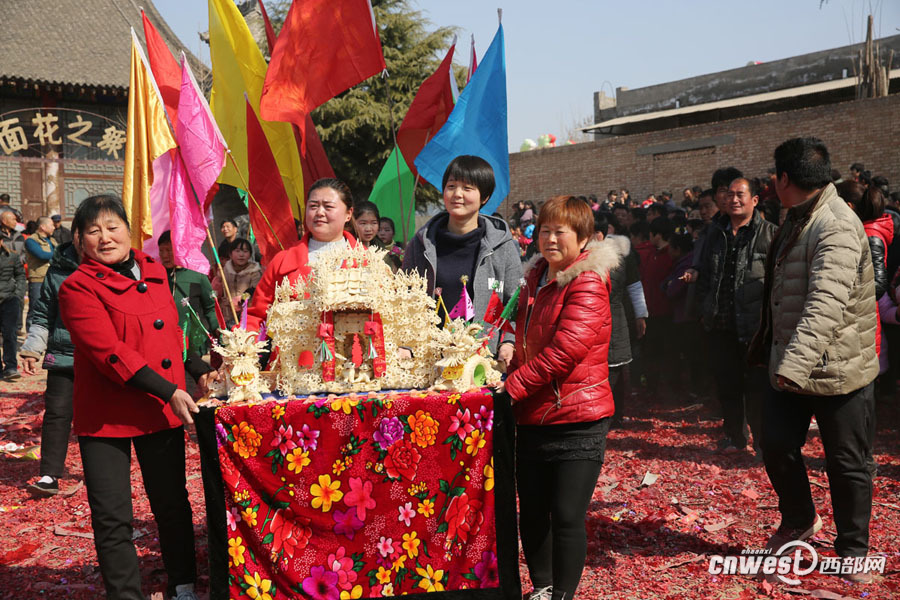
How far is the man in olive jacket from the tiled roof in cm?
1702

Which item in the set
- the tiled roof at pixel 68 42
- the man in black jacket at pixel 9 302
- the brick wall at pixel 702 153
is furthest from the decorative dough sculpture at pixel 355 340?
the tiled roof at pixel 68 42

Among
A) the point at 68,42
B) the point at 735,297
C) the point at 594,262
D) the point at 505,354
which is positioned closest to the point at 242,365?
the point at 505,354

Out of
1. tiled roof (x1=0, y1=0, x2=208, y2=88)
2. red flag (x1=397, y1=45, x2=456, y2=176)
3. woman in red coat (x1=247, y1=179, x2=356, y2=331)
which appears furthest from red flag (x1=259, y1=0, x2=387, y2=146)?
tiled roof (x1=0, y1=0, x2=208, y2=88)

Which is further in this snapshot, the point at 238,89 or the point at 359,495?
the point at 238,89

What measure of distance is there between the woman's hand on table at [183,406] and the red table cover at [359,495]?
0.40ft

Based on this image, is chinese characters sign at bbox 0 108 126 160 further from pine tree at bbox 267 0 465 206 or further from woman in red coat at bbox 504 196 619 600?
woman in red coat at bbox 504 196 619 600

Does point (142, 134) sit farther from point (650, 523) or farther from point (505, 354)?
point (650, 523)

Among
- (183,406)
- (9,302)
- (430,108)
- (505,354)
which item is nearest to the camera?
(183,406)

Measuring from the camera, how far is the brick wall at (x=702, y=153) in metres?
15.5

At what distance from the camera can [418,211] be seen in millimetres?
25031

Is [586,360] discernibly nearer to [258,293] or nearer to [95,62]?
[258,293]

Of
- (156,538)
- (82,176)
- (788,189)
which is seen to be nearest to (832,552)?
(788,189)

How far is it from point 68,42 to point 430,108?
16345mm

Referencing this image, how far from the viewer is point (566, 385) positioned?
9.45ft
